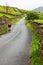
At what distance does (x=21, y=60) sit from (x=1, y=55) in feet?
7.08

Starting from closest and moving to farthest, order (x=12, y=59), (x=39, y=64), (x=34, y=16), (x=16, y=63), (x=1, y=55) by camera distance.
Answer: (x=39, y=64) → (x=16, y=63) → (x=12, y=59) → (x=1, y=55) → (x=34, y=16)

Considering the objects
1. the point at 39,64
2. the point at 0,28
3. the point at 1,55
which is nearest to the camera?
the point at 39,64

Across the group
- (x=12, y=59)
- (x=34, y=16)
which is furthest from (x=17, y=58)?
(x=34, y=16)

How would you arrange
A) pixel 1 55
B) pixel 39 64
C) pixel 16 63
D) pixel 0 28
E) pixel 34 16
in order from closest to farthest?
pixel 39 64 → pixel 16 63 → pixel 1 55 → pixel 0 28 → pixel 34 16

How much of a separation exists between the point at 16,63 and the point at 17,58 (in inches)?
63.9

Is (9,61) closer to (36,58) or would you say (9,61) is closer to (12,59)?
(12,59)

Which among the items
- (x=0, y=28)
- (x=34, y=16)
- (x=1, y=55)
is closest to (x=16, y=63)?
(x=1, y=55)

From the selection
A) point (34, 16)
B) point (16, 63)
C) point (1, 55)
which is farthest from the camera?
point (34, 16)

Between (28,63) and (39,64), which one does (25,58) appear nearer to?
(28,63)

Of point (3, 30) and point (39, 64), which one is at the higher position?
point (39, 64)

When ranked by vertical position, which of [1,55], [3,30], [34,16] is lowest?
[34,16]

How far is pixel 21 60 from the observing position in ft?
49.5

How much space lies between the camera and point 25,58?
1583 cm

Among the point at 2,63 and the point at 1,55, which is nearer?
the point at 2,63
